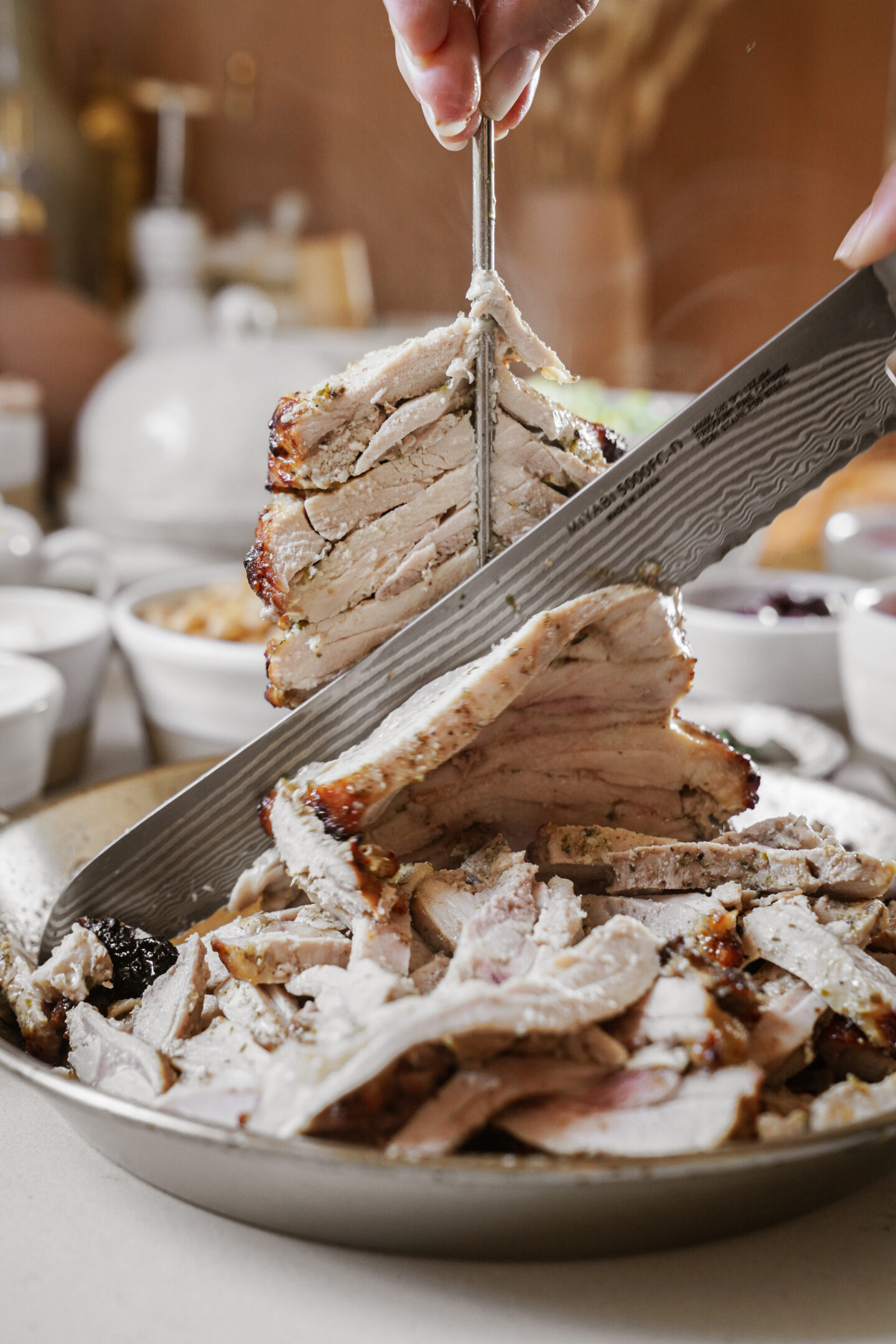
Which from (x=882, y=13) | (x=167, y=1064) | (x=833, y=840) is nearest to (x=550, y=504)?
(x=833, y=840)

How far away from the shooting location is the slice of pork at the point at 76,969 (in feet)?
3.96

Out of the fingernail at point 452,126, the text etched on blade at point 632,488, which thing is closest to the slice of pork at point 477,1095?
the text etched on blade at point 632,488

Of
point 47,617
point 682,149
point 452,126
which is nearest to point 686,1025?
point 452,126

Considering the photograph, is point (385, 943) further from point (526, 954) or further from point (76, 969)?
point (76, 969)

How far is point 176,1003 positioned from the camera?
1.15m

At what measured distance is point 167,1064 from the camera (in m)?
1.07

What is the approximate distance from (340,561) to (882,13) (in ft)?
16.9

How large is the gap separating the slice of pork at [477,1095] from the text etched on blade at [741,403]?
0.64 m

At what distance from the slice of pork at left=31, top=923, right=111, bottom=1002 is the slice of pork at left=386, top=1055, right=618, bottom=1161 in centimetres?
44

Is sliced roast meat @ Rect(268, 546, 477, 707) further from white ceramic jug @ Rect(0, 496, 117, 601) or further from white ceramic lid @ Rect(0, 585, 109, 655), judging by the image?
white ceramic jug @ Rect(0, 496, 117, 601)

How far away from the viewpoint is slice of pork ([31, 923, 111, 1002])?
121cm

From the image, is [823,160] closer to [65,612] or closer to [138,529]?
[138,529]

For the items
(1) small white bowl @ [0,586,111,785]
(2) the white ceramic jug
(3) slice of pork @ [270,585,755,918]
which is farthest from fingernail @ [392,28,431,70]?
(2) the white ceramic jug

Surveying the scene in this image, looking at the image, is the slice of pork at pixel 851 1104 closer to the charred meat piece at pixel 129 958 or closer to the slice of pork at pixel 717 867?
the slice of pork at pixel 717 867
